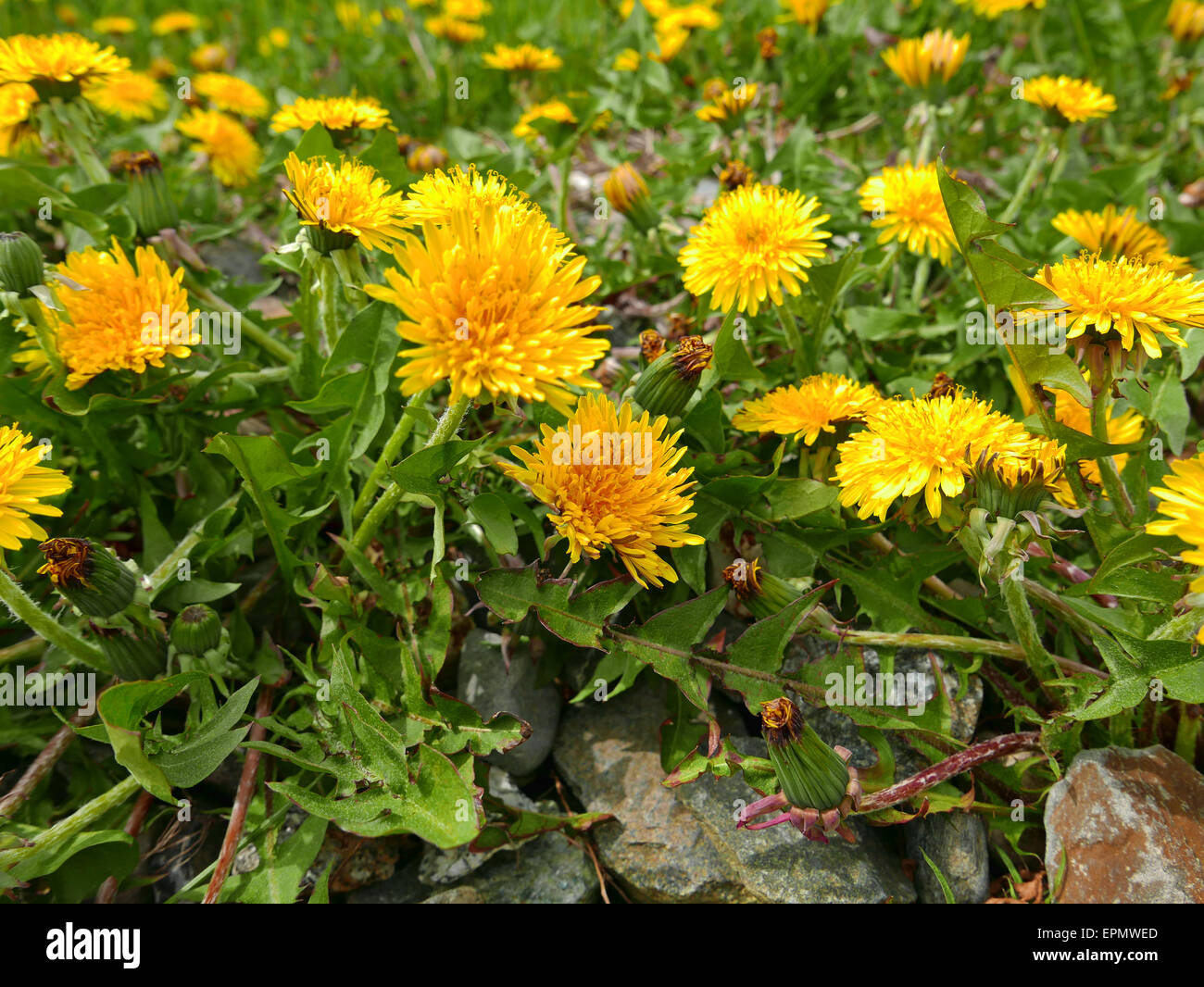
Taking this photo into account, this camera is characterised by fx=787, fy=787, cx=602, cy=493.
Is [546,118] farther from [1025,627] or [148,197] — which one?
[1025,627]

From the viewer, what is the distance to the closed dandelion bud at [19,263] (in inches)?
72.2

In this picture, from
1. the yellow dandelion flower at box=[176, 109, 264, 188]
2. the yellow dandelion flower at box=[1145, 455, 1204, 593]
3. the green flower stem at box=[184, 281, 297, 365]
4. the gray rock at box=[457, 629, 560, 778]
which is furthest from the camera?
the yellow dandelion flower at box=[176, 109, 264, 188]

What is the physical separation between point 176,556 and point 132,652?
0.93ft

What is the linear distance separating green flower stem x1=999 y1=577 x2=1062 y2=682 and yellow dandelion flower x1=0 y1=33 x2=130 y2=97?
2.81 metres

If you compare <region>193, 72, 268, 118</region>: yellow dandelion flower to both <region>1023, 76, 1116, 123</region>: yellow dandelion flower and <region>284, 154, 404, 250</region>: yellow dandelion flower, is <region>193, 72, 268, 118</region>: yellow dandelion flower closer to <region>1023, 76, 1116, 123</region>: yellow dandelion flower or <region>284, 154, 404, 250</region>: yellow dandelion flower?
<region>284, 154, 404, 250</region>: yellow dandelion flower

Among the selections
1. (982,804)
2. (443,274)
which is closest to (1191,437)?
(982,804)

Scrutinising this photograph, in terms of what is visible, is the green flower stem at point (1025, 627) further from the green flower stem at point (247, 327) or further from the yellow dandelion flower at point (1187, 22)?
the yellow dandelion flower at point (1187, 22)

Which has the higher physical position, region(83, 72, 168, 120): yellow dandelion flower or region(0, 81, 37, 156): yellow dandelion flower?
region(83, 72, 168, 120): yellow dandelion flower

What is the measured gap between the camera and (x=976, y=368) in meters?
2.50

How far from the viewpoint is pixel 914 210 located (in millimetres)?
2133

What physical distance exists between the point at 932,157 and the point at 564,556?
2261 mm

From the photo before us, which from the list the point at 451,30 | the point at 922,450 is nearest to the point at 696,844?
the point at 922,450

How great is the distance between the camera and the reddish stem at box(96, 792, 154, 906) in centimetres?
178

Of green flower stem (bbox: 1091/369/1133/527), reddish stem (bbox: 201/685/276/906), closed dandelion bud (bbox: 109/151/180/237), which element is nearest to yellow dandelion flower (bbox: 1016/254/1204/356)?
green flower stem (bbox: 1091/369/1133/527)
